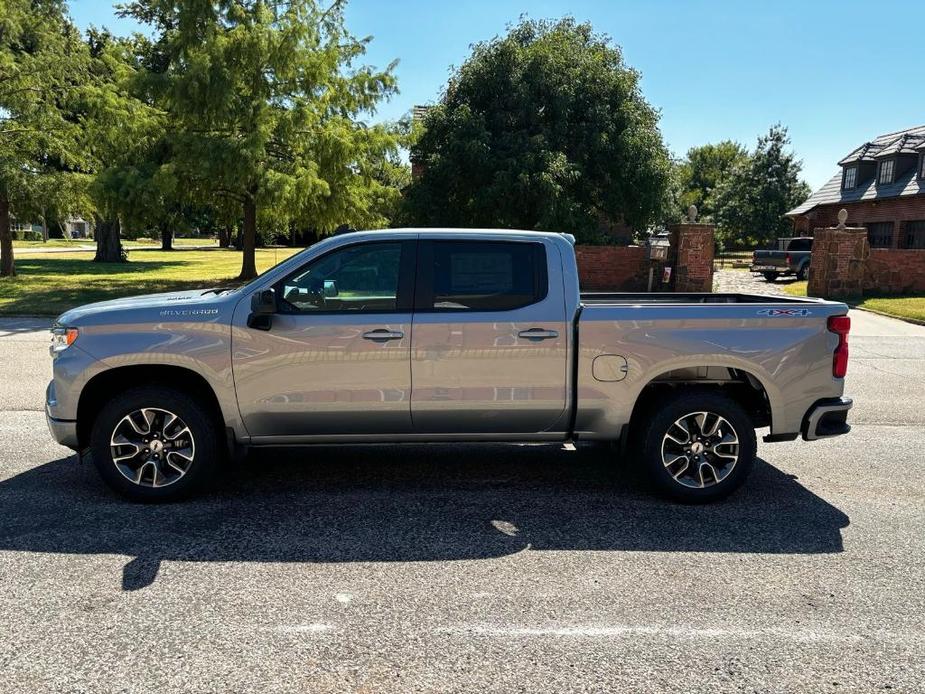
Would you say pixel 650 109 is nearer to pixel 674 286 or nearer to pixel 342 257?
pixel 674 286

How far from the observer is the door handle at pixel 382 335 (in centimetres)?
497

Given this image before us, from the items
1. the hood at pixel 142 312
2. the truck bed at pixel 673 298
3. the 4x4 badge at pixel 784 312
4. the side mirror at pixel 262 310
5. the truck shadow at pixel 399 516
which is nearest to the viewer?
the truck shadow at pixel 399 516

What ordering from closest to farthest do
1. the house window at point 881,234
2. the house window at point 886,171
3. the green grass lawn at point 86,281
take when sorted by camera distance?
the green grass lawn at point 86,281, the house window at point 881,234, the house window at point 886,171

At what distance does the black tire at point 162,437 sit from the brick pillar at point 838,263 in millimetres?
20914

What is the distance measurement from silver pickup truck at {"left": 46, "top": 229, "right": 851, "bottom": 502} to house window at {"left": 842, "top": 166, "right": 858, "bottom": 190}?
3793 cm

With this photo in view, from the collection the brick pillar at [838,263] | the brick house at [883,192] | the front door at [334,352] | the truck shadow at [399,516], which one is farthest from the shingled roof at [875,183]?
the front door at [334,352]

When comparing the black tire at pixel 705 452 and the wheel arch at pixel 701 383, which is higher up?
the wheel arch at pixel 701 383

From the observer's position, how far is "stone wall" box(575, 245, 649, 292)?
20.7 meters

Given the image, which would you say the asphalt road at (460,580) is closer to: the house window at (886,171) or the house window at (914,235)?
the house window at (914,235)

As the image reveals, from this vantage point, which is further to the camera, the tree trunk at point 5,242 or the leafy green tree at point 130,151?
the tree trunk at point 5,242

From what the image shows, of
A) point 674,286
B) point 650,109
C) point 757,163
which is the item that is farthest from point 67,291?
point 757,163

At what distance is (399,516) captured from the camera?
494cm

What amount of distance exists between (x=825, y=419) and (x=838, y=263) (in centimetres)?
1909

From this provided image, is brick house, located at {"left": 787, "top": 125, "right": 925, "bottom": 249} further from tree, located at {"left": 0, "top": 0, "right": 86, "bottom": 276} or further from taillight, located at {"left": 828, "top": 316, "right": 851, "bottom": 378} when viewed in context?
taillight, located at {"left": 828, "top": 316, "right": 851, "bottom": 378}
